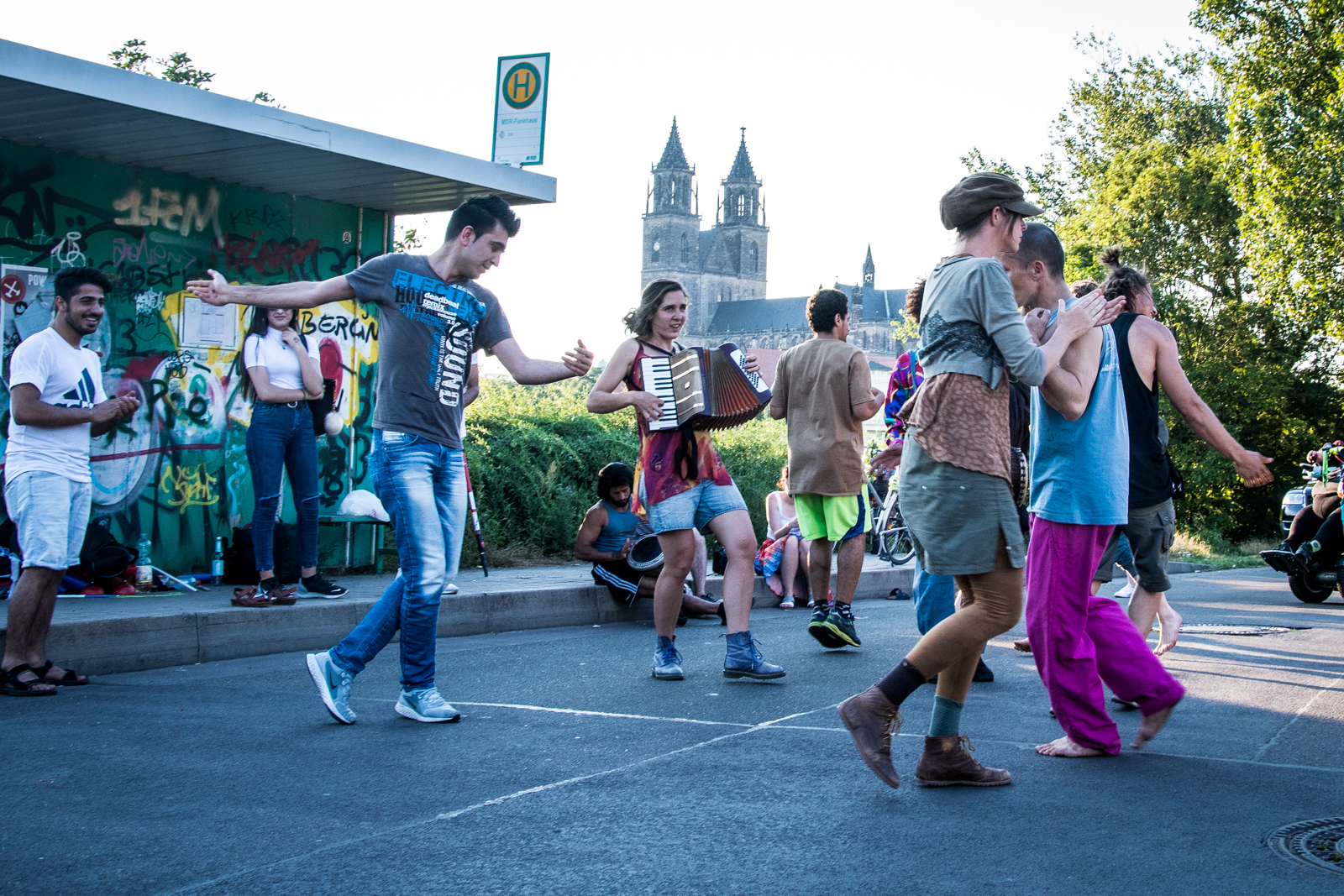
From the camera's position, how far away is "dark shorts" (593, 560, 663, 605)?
9398 mm

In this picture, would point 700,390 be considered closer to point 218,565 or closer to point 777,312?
point 218,565

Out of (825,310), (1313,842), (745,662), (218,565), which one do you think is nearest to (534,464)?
(218,565)

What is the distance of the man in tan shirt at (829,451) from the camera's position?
7.33 meters

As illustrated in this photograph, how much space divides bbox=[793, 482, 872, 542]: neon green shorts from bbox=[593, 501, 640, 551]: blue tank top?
6.87 feet

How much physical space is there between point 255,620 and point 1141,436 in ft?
16.2

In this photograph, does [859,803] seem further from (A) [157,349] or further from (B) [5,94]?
(A) [157,349]

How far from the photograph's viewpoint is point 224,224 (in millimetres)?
9727

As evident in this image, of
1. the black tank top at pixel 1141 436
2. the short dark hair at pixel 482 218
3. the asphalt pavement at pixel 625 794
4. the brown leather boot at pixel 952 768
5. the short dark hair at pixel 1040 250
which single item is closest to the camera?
the asphalt pavement at pixel 625 794

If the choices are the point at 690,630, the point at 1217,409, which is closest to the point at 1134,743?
the point at 690,630

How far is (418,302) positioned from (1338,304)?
26.9 meters

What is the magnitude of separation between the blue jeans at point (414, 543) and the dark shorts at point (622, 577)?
13.5 feet

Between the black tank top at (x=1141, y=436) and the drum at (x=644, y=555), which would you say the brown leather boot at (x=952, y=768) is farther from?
the drum at (x=644, y=555)

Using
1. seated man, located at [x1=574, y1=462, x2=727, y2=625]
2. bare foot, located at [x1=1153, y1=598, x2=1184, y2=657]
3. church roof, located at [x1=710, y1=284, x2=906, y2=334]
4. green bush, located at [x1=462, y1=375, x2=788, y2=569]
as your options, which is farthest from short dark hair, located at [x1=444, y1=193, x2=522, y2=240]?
church roof, located at [x1=710, y1=284, x2=906, y2=334]

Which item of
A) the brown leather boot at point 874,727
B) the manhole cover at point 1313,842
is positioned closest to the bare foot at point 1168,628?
the manhole cover at point 1313,842
